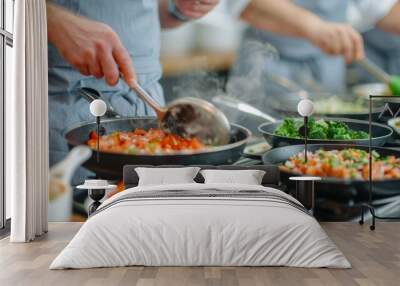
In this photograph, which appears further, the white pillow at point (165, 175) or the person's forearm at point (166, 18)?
the person's forearm at point (166, 18)

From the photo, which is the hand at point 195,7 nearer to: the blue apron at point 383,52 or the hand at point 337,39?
the hand at point 337,39

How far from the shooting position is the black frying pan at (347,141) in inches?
310

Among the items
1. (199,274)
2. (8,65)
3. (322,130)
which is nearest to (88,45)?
(8,65)

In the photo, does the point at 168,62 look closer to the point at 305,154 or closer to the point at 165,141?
the point at 165,141

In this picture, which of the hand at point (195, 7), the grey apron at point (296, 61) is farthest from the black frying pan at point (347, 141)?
the hand at point (195, 7)

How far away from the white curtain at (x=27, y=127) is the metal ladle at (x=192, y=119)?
154 centimetres

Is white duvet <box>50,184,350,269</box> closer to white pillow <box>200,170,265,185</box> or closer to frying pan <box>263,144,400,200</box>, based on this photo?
white pillow <box>200,170,265,185</box>

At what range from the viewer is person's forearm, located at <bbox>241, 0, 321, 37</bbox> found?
8000mm

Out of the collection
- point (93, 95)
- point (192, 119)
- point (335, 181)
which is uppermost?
point (93, 95)

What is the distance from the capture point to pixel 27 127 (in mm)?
6363

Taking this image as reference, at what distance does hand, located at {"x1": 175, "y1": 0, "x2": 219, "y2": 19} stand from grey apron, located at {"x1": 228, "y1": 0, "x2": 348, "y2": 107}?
580mm

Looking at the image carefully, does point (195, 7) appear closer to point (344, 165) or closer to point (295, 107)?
point (295, 107)

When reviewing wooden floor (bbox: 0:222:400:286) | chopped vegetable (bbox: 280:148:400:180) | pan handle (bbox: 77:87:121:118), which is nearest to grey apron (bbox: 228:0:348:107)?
chopped vegetable (bbox: 280:148:400:180)

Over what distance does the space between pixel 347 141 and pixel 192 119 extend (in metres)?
1.96
